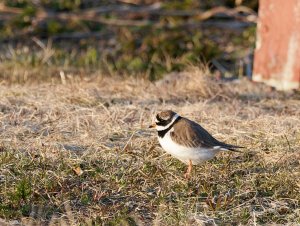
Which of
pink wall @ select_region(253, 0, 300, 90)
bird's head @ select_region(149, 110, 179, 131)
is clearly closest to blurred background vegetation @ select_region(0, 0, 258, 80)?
pink wall @ select_region(253, 0, 300, 90)

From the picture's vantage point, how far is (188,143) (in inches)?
228

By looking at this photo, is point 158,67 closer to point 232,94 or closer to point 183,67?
point 183,67

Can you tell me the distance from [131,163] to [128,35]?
6490 millimetres

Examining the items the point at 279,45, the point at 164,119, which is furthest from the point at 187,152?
the point at 279,45

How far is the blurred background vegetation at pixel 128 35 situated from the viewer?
34.9 feet

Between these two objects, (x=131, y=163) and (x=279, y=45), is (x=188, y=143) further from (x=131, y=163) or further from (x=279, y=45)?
(x=279, y=45)

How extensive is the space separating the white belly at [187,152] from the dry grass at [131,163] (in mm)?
168

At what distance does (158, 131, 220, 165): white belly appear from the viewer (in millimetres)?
5746

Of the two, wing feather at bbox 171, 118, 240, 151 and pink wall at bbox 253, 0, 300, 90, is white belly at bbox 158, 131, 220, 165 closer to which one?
wing feather at bbox 171, 118, 240, 151

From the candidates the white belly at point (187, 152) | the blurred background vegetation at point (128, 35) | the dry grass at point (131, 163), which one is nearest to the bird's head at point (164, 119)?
the white belly at point (187, 152)

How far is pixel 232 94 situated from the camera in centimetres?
854

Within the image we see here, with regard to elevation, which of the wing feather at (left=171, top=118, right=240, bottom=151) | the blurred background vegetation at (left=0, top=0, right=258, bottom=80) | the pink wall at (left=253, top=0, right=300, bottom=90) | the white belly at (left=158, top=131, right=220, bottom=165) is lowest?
the blurred background vegetation at (left=0, top=0, right=258, bottom=80)

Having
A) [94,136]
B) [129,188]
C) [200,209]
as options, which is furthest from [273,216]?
[94,136]

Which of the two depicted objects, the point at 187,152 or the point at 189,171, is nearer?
the point at 187,152
